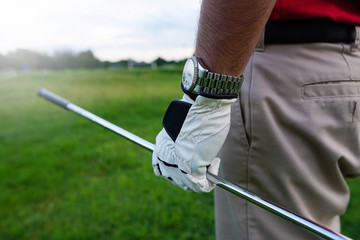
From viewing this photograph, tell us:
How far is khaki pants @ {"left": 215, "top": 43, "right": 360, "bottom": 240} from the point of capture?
96 cm

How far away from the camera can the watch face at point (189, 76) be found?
812 millimetres

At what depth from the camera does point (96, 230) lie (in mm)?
2307

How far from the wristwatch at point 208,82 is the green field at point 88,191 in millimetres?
1750

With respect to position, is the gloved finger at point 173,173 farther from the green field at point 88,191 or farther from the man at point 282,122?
the green field at point 88,191

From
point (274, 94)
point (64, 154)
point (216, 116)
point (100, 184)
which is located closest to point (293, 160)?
point (274, 94)

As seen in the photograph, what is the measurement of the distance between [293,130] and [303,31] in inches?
13.1

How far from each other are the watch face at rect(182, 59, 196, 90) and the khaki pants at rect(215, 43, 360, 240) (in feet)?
0.74

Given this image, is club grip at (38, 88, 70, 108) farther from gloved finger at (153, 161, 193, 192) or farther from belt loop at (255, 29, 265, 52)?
belt loop at (255, 29, 265, 52)

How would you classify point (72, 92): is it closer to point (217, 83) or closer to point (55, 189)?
point (55, 189)

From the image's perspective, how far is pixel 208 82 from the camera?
0.80 m

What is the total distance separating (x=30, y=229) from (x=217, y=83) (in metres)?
2.31

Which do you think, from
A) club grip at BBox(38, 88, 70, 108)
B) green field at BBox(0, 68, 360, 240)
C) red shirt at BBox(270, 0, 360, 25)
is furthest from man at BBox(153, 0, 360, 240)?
green field at BBox(0, 68, 360, 240)

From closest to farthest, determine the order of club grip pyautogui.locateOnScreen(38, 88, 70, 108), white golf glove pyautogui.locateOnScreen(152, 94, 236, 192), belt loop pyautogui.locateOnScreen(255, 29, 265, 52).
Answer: white golf glove pyautogui.locateOnScreen(152, 94, 236, 192) → belt loop pyautogui.locateOnScreen(255, 29, 265, 52) → club grip pyautogui.locateOnScreen(38, 88, 70, 108)

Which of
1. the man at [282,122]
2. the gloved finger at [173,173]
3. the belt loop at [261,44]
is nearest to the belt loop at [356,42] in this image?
the man at [282,122]
